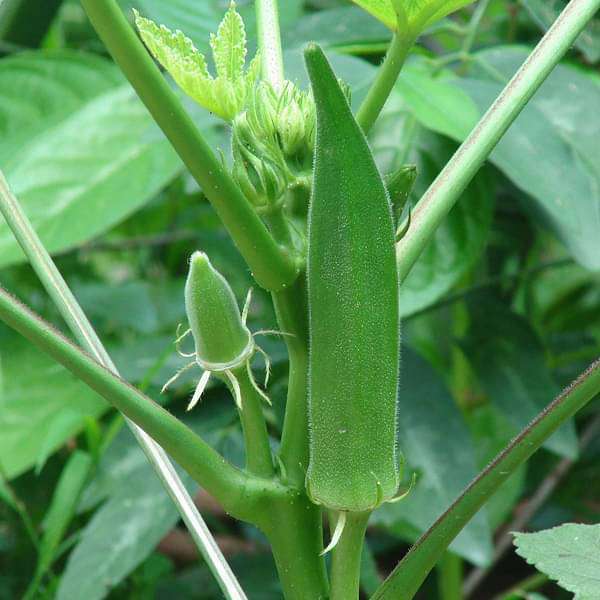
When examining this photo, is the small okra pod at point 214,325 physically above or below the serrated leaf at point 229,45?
below

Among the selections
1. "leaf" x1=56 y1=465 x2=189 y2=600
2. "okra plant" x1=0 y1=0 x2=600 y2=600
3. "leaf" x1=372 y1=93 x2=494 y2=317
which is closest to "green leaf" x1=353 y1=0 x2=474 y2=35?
"okra plant" x1=0 y1=0 x2=600 y2=600

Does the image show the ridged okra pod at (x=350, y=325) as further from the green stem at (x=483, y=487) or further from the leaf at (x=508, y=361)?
the leaf at (x=508, y=361)

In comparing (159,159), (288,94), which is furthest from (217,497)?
(159,159)

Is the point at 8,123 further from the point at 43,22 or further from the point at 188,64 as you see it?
the point at 188,64

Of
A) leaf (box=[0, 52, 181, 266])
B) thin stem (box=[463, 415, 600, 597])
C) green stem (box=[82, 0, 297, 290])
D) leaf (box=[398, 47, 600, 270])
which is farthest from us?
thin stem (box=[463, 415, 600, 597])

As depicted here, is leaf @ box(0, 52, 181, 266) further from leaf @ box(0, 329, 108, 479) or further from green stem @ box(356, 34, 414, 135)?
green stem @ box(356, 34, 414, 135)

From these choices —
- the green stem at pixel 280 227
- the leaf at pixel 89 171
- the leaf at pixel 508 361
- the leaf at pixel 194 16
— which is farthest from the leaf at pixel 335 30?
the green stem at pixel 280 227

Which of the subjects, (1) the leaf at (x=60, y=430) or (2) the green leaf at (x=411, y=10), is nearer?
(2) the green leaf at (x=411, y=10)
